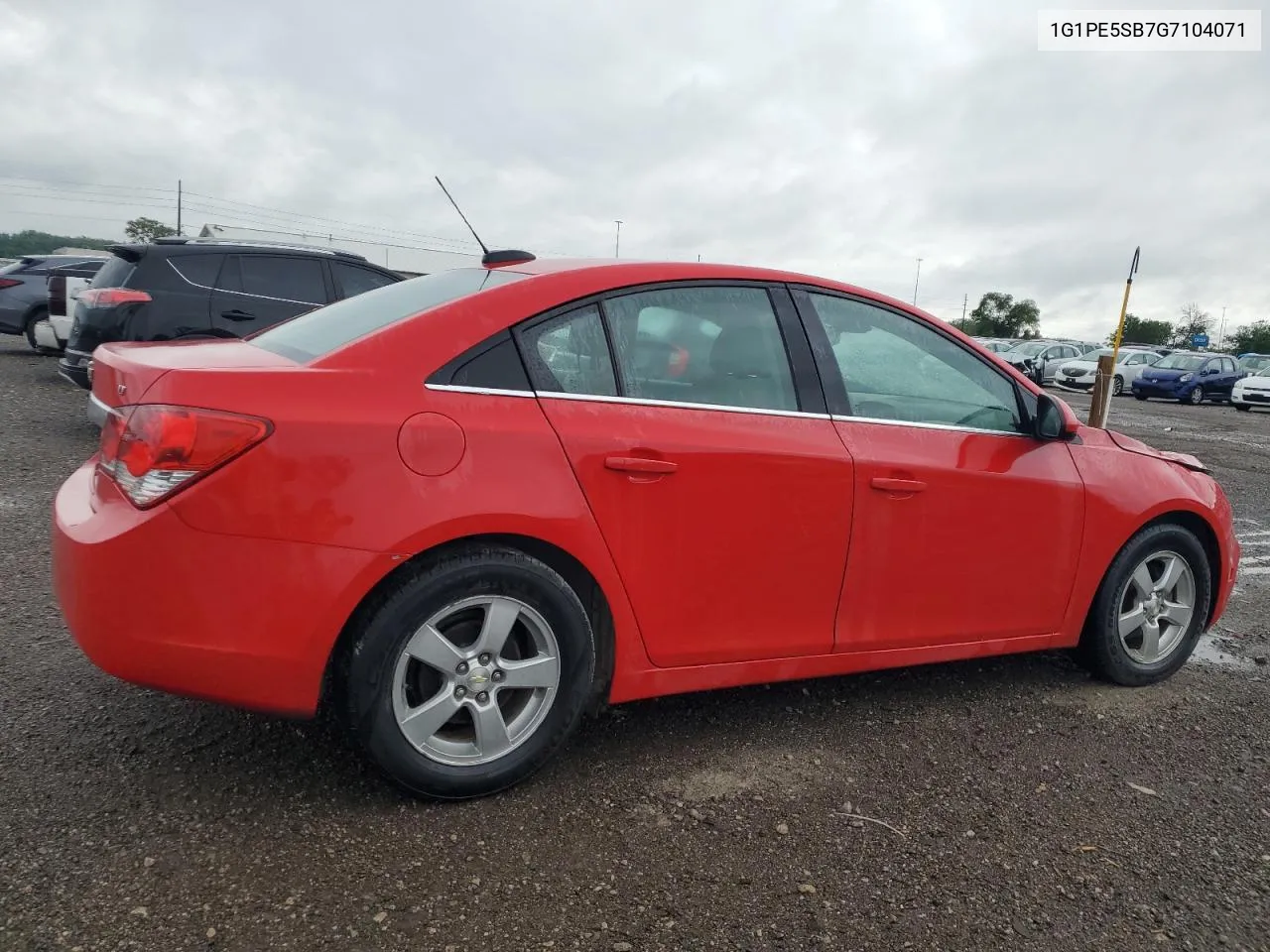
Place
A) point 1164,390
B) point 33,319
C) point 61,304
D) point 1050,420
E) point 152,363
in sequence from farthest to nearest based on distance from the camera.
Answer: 1. point 1164,390
2. point 33,319
3. point 61,304
4. point 1050,420
5. point 152,363

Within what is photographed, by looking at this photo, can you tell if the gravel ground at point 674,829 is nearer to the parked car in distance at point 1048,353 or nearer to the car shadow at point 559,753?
the car shadow at point 559,753

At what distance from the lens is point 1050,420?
3527mm

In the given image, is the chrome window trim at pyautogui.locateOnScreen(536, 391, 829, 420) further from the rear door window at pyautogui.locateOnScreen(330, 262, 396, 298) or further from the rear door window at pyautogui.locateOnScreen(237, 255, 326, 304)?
the rear door window at pyautogui.locateOnScreen(330, 262, 396, 298)

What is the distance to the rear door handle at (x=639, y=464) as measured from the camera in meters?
2.74

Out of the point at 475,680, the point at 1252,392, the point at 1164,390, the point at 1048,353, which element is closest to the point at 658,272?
the point at 475,680

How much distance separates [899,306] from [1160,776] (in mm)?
1763

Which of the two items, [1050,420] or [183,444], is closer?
[183,444]

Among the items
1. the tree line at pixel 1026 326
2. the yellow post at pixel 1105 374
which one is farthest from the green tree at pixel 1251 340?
the yellow post at pixel 1105 374

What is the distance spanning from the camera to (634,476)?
109 inches

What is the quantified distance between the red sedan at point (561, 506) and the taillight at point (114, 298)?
5280mm

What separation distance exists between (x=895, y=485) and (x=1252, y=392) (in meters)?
27.7

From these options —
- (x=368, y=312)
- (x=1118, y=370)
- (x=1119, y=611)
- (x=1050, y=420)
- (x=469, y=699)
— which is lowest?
(x=469, y=699)

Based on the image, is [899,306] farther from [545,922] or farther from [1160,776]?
[545,922]

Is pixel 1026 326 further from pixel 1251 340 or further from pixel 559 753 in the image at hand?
pixel 559 753
